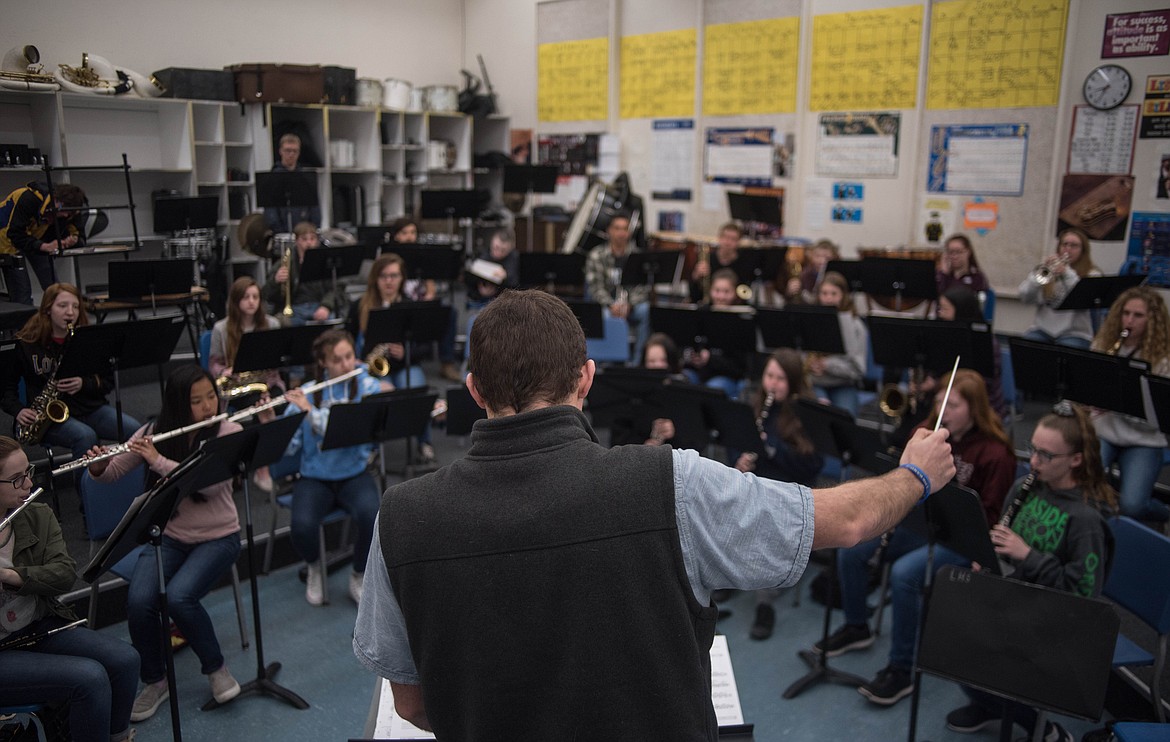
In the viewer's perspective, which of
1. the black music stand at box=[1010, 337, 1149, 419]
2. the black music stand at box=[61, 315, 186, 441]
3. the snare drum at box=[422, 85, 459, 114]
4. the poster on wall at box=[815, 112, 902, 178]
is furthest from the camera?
the snare drum at box=[422, 85, 459, 114]

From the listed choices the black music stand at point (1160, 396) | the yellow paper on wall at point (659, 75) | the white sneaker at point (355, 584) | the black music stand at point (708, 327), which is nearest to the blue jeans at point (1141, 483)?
the black music stand at point (1160, 396)

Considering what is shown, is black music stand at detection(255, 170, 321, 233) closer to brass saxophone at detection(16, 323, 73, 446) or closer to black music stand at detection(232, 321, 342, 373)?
black music stand at detection(232, 321, 342, 373)

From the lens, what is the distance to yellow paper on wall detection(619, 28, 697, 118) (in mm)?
10688

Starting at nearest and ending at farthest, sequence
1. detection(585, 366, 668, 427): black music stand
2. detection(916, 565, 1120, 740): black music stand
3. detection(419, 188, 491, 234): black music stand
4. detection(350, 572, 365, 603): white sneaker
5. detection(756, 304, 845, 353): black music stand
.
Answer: detection(916, 565, 1120, 740): black music stand
detection(350, 572, 365, 603): white sneaker
detection(585, 366, 668, 427): black music stand
detection(756, 304, 845, 353): black music stand
detection(419, 188, 491, 234): black music stand

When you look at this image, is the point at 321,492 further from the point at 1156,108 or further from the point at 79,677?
the point at 1156,108

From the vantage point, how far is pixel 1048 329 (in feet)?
23.1

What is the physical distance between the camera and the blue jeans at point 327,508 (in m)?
4.71

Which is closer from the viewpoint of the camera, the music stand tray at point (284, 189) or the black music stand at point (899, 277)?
the black music stand at point (899, 277)

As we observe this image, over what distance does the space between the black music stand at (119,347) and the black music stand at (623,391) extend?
2264 mm

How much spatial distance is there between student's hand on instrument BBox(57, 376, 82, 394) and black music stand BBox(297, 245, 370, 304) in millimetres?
2565

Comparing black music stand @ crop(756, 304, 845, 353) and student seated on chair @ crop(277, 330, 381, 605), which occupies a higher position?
black music stand @ crop(756, 304, 845, 353)

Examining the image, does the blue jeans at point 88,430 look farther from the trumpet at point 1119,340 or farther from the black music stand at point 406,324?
the trumpet at point 1119,340

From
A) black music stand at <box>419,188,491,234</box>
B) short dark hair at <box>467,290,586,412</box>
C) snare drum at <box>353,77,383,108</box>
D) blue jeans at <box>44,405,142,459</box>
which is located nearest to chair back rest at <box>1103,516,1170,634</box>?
short dark hair at <box>467,290,586,412</box>

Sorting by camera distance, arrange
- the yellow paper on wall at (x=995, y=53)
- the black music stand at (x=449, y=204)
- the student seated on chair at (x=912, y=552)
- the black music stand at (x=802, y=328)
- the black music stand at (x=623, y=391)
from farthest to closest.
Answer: the black music stand at (x=449, y=204) < the yellow paper on wall at (x=995, y=53) < the black music stand at (x=802, y=328) < the black music stand at (x=623, y=391) < the student seated on chair at (x=912, y=552)
